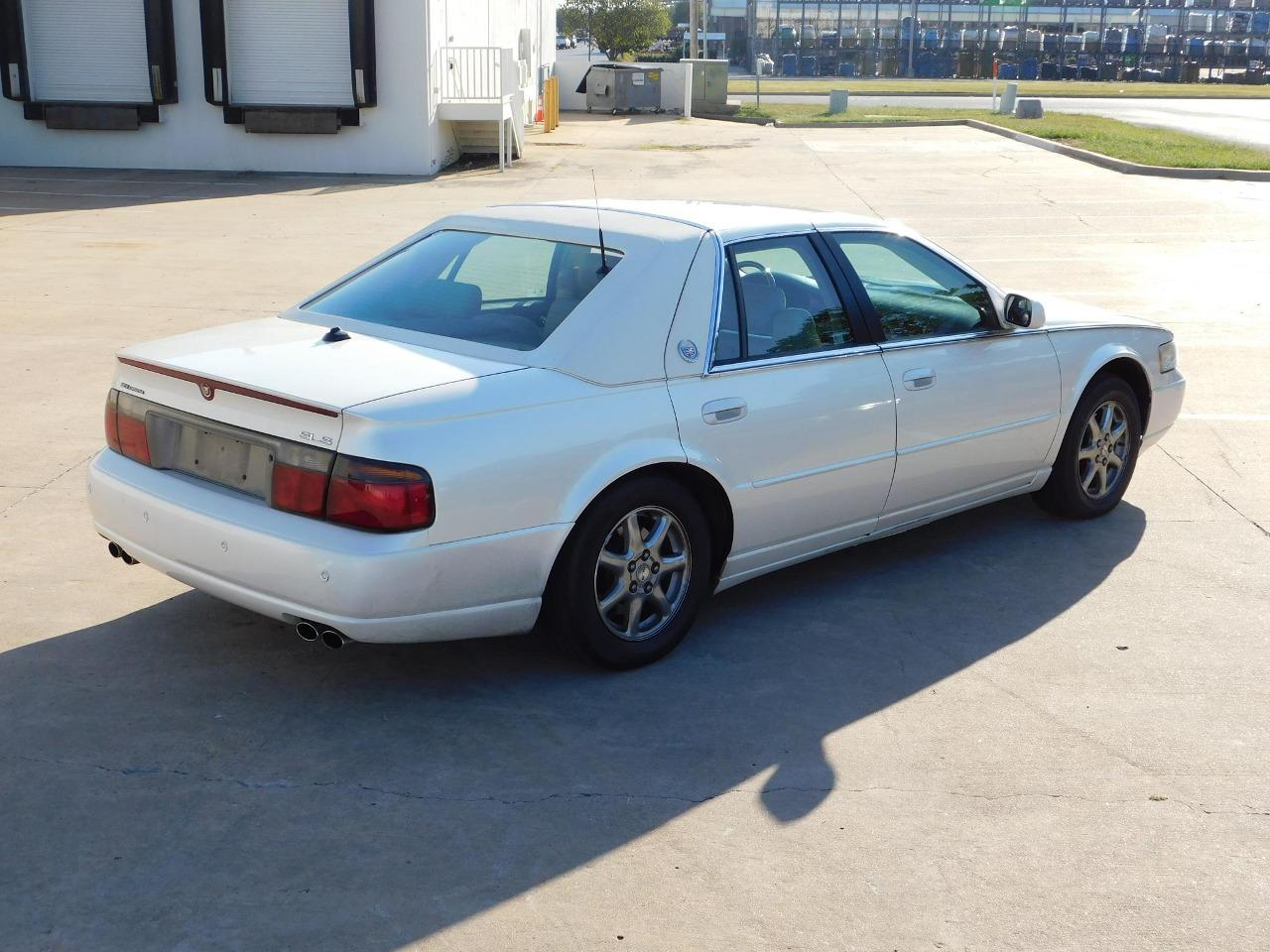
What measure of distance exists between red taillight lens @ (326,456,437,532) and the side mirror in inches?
113

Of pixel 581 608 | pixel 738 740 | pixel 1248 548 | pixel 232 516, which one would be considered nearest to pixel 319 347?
pixel 232 516

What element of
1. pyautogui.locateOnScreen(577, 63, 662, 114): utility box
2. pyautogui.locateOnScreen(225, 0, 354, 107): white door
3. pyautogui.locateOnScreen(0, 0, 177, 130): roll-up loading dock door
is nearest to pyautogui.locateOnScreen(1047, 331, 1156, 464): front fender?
pyautogui.locateOnScreen(225, 0, 354, 107): white door

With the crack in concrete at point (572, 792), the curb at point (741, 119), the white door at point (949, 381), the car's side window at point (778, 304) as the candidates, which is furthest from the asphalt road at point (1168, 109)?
the crack in concrete at point (572, 792)

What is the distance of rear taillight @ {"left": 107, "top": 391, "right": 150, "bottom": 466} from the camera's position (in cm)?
466

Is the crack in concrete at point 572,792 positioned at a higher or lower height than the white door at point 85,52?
lower

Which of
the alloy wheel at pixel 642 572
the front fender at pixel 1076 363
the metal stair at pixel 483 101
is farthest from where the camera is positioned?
the metal stair at pixel 483 101

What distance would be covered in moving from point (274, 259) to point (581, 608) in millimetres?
10770

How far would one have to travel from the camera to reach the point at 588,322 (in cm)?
463

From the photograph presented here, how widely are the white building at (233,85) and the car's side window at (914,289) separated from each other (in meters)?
19.5

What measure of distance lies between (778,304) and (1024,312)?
124cm

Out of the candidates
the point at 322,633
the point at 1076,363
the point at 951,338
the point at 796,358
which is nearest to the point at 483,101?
the point at 1076,363

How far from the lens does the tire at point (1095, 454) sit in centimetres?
630

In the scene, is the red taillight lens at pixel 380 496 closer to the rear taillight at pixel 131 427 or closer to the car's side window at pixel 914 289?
the rear taillight at pixel 131 427

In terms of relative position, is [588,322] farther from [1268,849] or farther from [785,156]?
[785,156]
